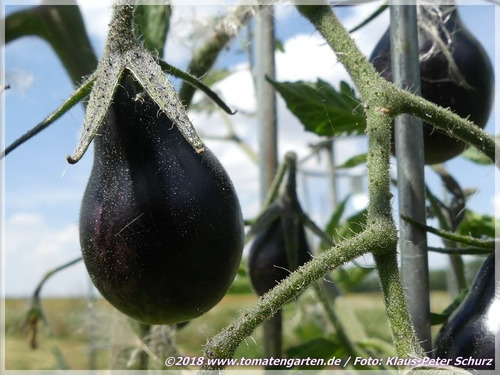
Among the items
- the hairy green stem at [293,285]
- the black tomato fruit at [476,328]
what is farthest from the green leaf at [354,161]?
the hairy green stem at [293,285]

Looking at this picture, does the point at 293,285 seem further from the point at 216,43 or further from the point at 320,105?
the point at 216,43

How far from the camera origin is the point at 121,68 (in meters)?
0.40

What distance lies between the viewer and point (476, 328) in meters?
0.46

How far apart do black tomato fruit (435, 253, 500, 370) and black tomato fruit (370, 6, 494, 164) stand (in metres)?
0.15

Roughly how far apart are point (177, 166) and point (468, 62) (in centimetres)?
33

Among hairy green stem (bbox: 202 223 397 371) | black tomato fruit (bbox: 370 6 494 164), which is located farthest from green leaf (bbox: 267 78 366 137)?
hairy green stem (bbox: 202 223 397 371)

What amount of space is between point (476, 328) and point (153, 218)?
24cm

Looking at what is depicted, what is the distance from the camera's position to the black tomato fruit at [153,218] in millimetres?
424

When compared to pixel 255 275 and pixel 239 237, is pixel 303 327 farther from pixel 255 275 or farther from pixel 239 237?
pixel 239 237

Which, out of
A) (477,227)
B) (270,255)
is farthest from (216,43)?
(477,227)

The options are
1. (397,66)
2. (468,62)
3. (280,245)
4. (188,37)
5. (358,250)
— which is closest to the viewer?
(358,250)

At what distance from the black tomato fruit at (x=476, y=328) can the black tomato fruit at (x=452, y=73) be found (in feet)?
0.49

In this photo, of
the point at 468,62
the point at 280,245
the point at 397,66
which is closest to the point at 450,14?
the point at 468,62

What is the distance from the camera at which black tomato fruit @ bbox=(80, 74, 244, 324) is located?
42cm
